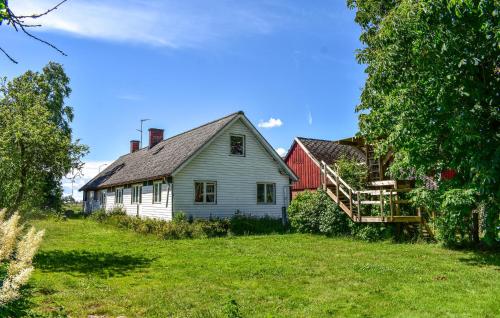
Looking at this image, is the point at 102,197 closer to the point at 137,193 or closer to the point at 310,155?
the point at 137,193

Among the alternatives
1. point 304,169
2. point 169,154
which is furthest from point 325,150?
point 169,154

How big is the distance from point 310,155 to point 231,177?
11989 mm

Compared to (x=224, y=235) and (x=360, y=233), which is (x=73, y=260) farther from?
(x=360, y=233)

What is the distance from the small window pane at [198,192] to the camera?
2344 cm

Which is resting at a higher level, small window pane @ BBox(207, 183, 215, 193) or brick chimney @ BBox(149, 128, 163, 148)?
brick chimney @ BBox(149, 128, 163, 148)

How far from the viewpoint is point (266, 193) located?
85.5ft

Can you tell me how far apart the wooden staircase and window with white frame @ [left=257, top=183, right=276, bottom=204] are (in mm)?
7278

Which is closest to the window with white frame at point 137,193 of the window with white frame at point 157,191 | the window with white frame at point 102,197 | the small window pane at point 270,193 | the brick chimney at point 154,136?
the window with white frame at point 157,191

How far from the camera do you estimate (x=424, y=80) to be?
1148cm

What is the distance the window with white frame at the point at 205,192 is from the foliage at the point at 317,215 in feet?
16.6

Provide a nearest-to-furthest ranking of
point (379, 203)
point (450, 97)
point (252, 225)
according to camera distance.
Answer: point (450, 97) < point (379, 203) < point (252, 225)

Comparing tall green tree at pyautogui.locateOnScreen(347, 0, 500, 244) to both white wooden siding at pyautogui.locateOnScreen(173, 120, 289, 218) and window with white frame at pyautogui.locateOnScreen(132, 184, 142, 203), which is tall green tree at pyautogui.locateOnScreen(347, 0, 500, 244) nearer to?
white wooden siding at pyautogui.locateOnScreen(173, 120, 289, 218)

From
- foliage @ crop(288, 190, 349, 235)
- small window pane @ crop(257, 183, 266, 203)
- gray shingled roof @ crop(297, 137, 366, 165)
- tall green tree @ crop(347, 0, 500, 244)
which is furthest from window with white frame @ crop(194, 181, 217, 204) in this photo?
gray shingled roof @ crop(297, 137, 366, 165)

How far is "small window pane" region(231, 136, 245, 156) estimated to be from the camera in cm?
2508
